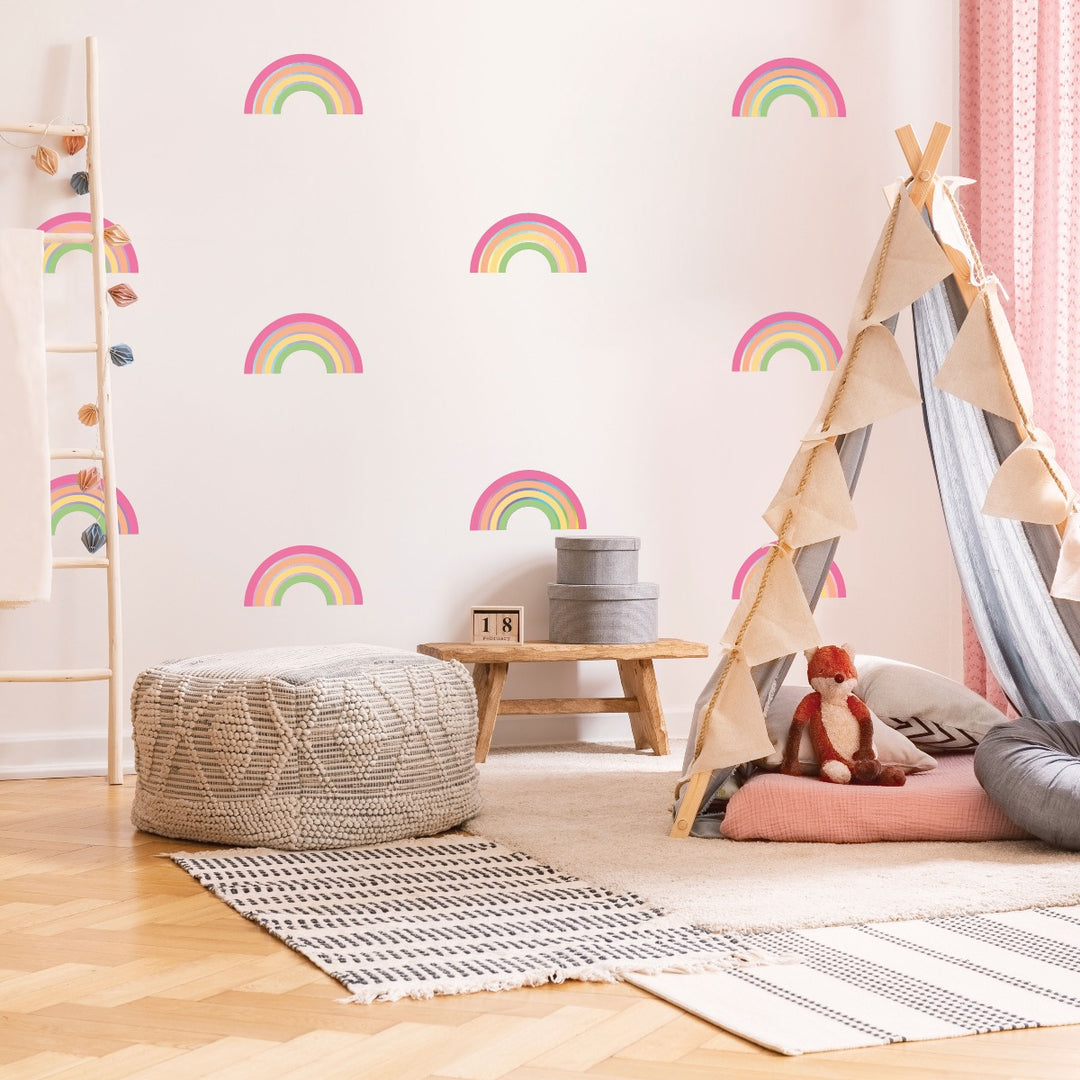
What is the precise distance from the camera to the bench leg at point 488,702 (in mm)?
3773

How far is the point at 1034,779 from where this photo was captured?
100 inches

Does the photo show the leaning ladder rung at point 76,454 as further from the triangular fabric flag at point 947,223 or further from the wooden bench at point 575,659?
the triangular fabric flag at point 947,223

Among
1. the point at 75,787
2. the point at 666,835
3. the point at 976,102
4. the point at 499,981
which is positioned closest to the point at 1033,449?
the point at 666,835

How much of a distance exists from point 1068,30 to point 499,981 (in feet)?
9.97

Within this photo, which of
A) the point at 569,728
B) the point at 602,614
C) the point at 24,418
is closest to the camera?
the point at 24,418

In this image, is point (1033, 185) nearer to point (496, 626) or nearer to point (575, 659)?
point (575, 659)

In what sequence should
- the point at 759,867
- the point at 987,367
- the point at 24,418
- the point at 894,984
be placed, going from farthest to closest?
the point at 24,418, the point at 987,367, the point at 759,867, the point at 894,984

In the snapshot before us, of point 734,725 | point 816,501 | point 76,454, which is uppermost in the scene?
point 76,454

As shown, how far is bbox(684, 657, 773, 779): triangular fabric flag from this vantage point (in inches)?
106

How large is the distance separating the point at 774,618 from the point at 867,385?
0.48 meters

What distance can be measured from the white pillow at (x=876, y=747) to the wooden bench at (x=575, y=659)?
819 mm

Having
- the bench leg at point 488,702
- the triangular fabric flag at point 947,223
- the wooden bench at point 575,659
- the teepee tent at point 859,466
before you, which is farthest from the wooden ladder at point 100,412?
the triangular fabric flag at point 947,223

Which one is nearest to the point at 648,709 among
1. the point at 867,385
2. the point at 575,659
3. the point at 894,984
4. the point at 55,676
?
the point at 575,659

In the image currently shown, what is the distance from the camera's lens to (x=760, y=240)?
167 inches
